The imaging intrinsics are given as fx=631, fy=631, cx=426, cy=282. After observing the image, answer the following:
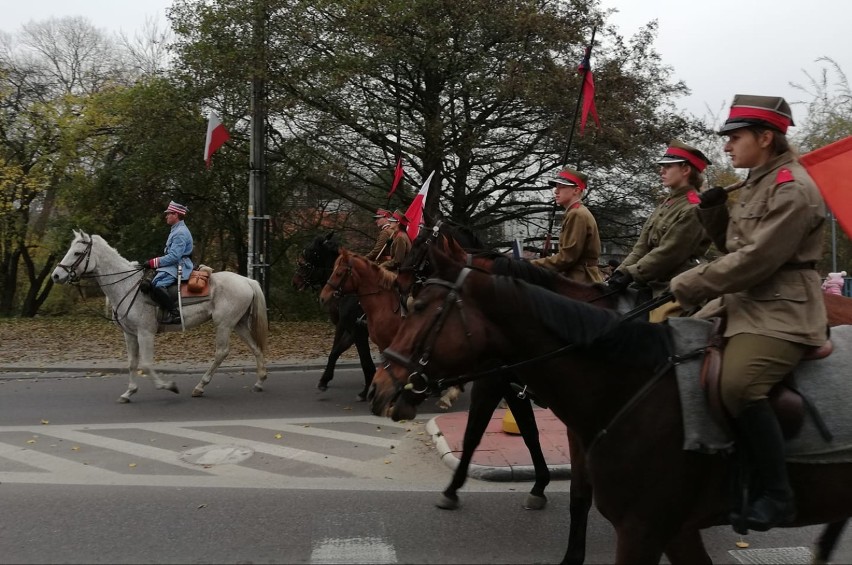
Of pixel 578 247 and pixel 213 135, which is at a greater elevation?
pixel 213 135

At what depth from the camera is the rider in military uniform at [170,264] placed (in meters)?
9.48

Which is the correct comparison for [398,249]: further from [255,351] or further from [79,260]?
[79,260]

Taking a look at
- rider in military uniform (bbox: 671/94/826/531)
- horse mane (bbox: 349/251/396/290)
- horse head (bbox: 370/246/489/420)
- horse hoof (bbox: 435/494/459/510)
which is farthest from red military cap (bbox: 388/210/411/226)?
rider in military uniform (bbox: 671/94/826/531)

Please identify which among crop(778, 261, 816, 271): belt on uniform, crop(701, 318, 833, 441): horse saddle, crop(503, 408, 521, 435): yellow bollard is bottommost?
crop(503, 408, 521, 435): yellow bollard

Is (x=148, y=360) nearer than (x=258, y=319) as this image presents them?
Yes

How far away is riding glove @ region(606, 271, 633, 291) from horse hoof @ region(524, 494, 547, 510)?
176 centimetres

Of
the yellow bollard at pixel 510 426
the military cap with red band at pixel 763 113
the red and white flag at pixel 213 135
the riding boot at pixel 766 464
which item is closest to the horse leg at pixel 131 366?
the red and white flag at pixel 213 135

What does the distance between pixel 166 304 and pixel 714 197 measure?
331 inches

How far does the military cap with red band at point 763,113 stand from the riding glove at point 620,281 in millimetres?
1882

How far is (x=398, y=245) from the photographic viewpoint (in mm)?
9266

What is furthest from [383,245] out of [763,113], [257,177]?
[763,113]

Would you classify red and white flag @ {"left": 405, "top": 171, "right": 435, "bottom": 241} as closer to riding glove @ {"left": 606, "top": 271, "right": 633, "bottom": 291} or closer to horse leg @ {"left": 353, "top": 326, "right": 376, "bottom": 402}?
horse leg @ {"left": 353, "top": 326, "right": 376, "bottom": 402}

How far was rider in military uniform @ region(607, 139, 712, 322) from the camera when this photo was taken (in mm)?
4598

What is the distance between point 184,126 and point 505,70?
26.4 feet
